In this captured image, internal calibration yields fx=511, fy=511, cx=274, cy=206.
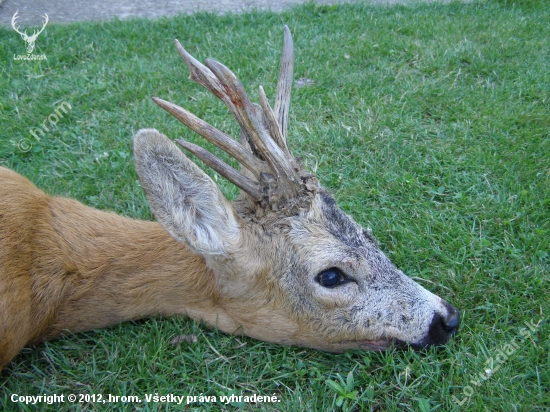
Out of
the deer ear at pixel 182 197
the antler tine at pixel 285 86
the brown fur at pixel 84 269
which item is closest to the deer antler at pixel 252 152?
the deer ear at pixel 182 197

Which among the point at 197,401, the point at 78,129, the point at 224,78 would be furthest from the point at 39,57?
the point at 197,401

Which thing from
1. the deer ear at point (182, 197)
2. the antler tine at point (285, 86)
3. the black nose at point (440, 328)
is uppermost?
the antler tine at point (285, 86)

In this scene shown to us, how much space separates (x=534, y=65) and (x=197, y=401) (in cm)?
568

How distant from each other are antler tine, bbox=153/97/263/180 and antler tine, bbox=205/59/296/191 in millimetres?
82

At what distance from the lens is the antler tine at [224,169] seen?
8.51 feet

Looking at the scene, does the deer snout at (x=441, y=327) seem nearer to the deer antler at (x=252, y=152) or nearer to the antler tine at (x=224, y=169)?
the deer antler at (x=252, y=152)

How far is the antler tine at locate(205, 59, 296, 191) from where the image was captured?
2.72 meters

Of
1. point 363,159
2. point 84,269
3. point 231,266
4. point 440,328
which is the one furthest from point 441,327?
point 363,159

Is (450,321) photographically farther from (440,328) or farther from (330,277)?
(330,277)

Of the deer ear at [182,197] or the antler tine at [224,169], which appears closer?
the deer ear at [182,197]

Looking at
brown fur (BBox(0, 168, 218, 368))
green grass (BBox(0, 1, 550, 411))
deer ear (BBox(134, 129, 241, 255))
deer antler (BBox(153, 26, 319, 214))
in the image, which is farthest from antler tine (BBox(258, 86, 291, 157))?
green grass (BBox(0, 1, 550, 411))

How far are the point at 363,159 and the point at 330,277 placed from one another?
7.26 ft

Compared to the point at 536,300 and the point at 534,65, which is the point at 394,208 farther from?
the point at 534,65

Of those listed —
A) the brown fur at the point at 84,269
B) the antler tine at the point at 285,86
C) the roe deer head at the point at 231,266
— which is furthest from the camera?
the antler tine at the point at 285,86
